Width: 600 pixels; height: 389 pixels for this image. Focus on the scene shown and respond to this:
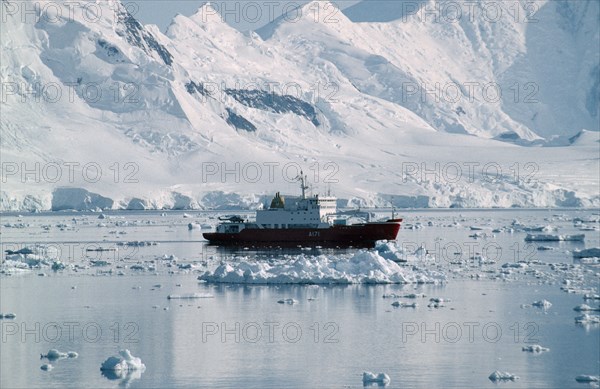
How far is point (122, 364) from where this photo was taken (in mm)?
28281

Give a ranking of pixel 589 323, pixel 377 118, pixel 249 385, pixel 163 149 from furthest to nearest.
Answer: pixel 377 118
pixel 163 149
pixel 589 323
pixel 249 385

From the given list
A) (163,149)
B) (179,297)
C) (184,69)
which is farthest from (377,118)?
(179,297)

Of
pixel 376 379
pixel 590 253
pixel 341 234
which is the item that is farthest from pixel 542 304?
pixel 341 234

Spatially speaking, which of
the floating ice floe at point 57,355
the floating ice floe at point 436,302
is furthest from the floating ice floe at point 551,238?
the floating ice floe at point 57,355

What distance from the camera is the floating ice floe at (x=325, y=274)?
45625mm

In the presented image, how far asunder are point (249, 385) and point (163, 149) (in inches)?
4731

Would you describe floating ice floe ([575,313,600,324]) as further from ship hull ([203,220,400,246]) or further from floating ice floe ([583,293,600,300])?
ship hull ([203,220,400,246])

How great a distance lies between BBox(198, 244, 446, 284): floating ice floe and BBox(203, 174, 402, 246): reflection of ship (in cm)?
2257

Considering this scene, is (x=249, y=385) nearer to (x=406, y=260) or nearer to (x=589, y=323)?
(x=589, y=323)

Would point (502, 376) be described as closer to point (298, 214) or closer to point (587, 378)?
point (587, 378)

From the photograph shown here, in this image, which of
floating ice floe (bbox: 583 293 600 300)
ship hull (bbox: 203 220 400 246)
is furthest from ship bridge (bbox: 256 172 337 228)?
Result: floating ice floe (bbox: 583 293 600 300)

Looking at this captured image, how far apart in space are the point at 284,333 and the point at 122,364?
266 inches

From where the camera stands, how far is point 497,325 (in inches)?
1389

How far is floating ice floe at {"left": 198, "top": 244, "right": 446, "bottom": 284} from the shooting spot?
4562 cm
